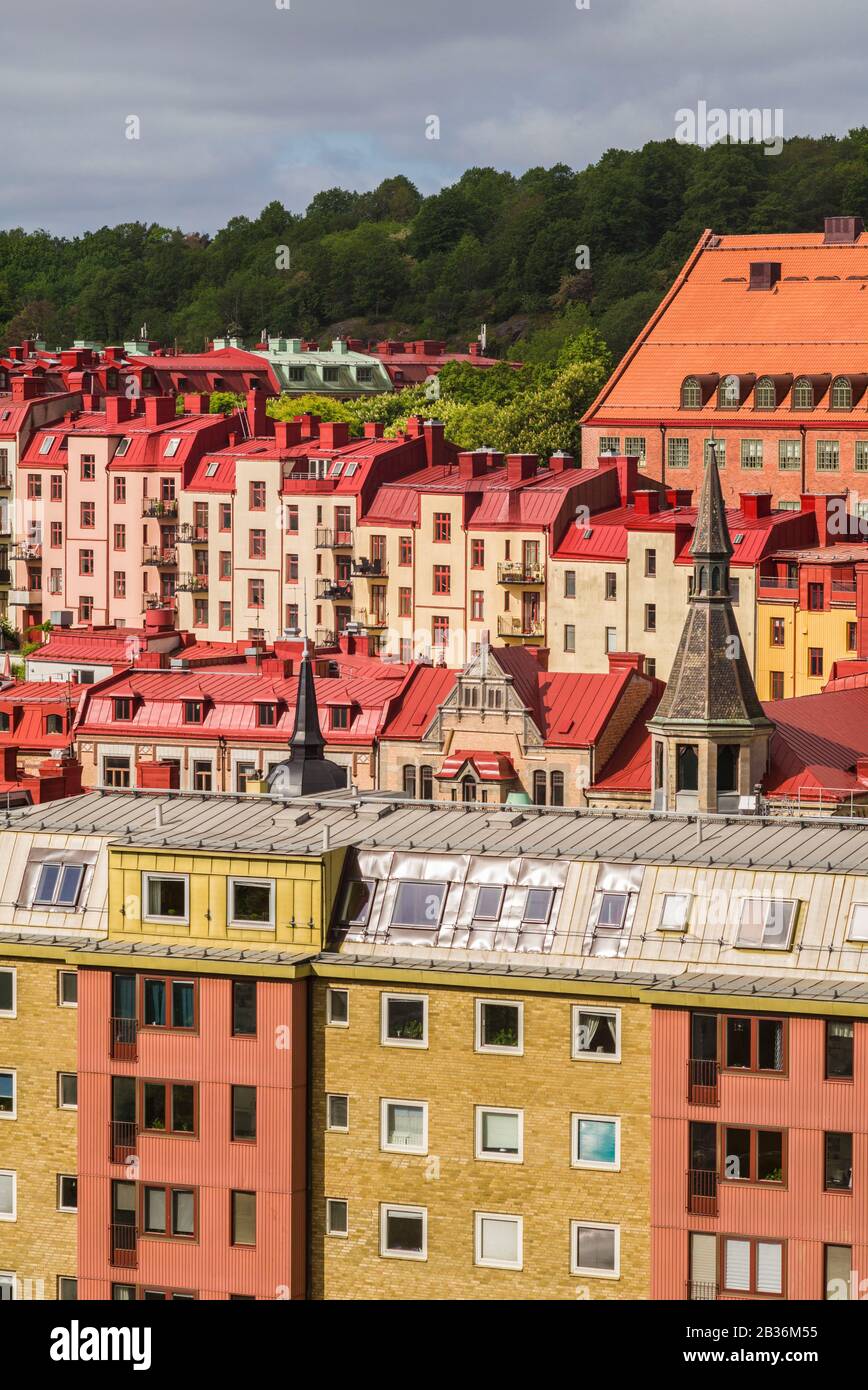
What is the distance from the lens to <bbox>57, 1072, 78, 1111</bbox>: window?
181 feet

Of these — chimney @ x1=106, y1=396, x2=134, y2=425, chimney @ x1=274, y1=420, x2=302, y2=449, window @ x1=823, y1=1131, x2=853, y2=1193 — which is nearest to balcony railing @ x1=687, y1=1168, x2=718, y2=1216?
window @ x1=823, y1=1131, x2=853, y2=1193

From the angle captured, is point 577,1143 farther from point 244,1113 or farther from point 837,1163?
point 244,1113

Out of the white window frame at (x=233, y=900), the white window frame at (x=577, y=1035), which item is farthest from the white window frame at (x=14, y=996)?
the white window frame at (x=577, y=1035)

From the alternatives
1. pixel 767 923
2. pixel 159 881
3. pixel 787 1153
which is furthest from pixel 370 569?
pixel 787 1153

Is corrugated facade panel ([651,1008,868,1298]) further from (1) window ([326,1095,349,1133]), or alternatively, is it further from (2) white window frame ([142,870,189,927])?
(2) white window frame ([142,870,189,927])

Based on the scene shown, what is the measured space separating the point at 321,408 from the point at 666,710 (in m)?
73.5

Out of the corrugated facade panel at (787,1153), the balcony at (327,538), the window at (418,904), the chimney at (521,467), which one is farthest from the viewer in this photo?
the balcony at (327,538)

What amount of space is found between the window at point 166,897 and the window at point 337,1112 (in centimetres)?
386

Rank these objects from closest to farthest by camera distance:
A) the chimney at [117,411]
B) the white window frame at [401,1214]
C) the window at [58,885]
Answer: the white window frame at [401,1214] → the window at [58,885] → the chimney at [117,411]

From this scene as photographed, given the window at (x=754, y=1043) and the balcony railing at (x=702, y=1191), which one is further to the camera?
the balcony railing at (x=702, y=1191)

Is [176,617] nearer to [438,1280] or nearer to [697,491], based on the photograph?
[697,491]

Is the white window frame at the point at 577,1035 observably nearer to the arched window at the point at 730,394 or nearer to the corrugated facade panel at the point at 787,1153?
the corrugated facade panel at the point at 787,1153

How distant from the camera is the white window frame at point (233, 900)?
178 ft

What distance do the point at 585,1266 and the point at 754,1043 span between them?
4.00m
